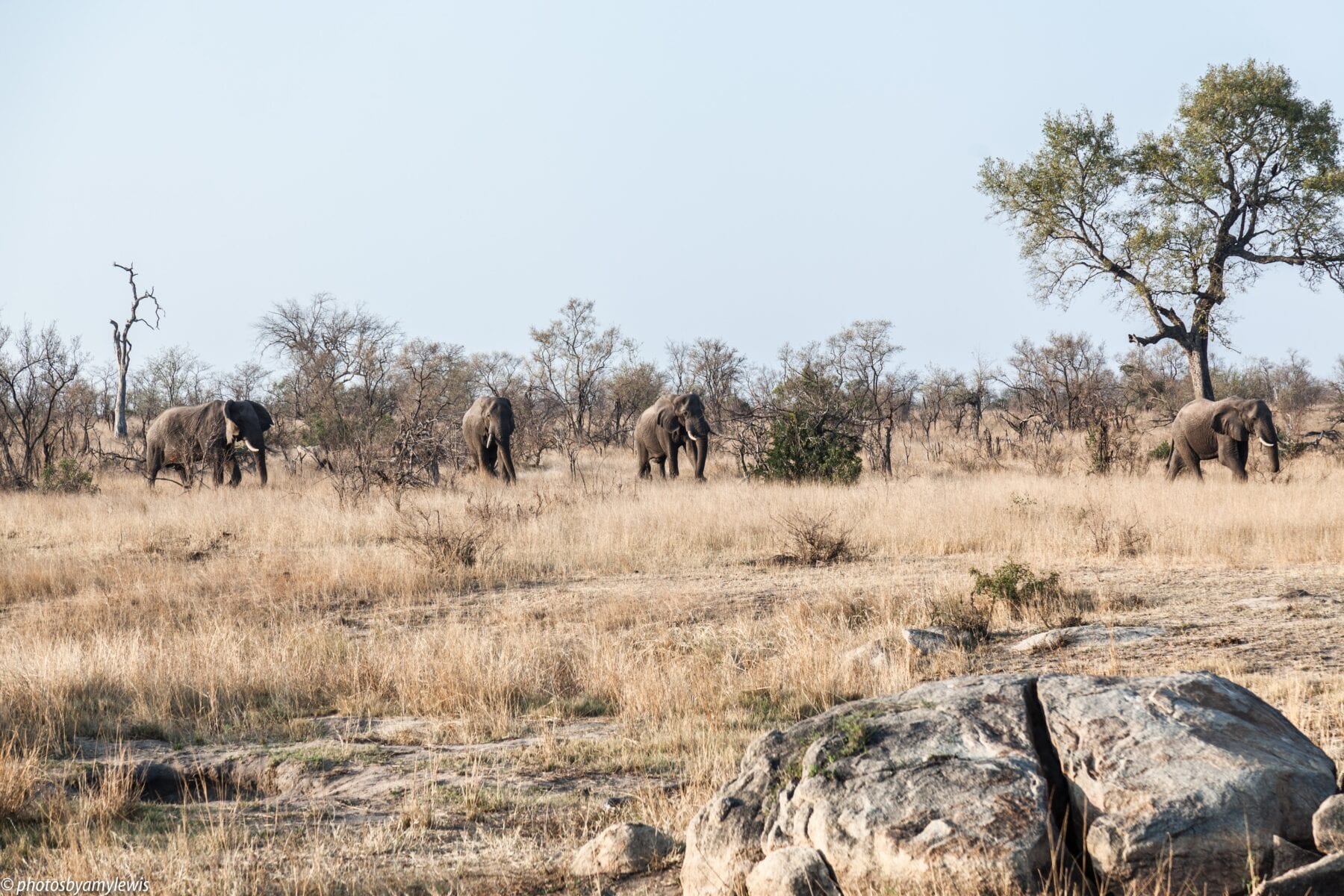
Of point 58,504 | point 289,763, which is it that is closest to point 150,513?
point 58,504

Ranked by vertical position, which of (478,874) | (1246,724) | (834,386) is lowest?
(478,874)

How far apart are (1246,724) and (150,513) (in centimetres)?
1635

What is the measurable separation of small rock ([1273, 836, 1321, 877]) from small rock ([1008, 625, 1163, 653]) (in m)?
4.45

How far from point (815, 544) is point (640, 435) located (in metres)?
15.6

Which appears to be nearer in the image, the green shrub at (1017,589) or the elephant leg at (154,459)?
the green shrub at (1017,589)

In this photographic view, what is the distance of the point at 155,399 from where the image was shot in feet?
171

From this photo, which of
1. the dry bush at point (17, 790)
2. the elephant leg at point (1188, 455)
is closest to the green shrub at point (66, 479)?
the dry bush at point (17, 790)

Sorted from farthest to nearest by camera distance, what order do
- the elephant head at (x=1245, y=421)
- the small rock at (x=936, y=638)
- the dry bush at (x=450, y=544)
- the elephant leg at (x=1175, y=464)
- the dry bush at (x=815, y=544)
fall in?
the elephant leg at (x=1175, y=464) < the elephant head at (x=1245, y=421) < the dry bush at (x=815, y=544) < the dry bush at (x=450, y=544) < the small rock at (x=936, y=638)

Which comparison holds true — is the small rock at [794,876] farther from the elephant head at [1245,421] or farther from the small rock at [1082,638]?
the elephant head at [1245,421]

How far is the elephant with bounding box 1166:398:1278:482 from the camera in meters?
21.2

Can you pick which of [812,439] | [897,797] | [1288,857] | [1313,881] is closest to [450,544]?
[897,797]

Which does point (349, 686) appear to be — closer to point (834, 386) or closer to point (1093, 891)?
point (1093, 891)

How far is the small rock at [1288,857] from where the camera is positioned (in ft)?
10.7

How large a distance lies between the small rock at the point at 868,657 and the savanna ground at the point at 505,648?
3.6 inches
